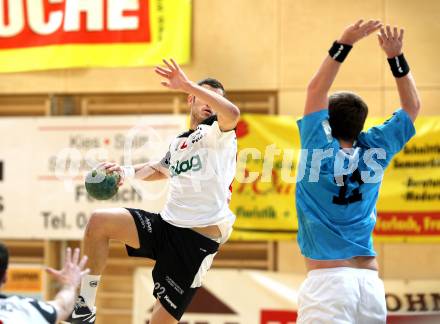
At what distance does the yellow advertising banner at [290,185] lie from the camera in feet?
28.2

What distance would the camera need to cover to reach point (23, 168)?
31.4ft

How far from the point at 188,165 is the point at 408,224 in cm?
424

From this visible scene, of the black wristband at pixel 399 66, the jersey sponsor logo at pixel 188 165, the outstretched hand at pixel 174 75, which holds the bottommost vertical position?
the jersey sponsor logo at pixel 188 165

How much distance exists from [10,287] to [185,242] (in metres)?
5.06

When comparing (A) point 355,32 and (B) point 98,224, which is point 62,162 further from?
(A) point 355,32

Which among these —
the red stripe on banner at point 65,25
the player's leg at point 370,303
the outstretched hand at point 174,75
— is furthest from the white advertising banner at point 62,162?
the player's leg at point 370,303

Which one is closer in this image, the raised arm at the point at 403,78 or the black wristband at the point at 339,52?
the black wristband at the point at 339,52

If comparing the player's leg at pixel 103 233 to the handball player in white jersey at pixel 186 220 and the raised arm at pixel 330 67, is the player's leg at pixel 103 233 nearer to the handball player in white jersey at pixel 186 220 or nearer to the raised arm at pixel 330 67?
the handball player in white jersey at pixel 186 220

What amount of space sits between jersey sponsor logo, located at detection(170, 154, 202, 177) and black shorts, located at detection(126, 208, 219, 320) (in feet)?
1.26

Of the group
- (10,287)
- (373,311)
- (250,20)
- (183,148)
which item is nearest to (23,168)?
(10,287)

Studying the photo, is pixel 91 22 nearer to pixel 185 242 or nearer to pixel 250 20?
pixel 250 20

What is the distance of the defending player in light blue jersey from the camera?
11.6 ft

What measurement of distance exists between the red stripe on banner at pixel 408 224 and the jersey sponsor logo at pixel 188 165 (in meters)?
4.03

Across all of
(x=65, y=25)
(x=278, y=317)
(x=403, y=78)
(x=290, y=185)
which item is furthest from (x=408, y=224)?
(x=403, y=78)
